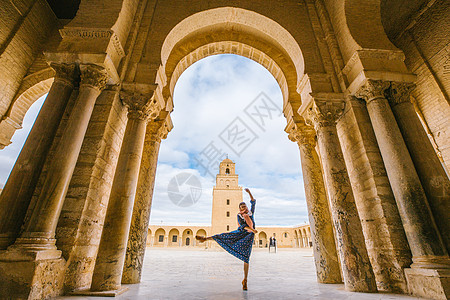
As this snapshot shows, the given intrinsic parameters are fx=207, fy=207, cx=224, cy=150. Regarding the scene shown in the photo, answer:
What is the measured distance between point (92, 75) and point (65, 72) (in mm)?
616

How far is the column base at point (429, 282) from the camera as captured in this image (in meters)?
2.72

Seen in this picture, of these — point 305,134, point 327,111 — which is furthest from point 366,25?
point 305,134

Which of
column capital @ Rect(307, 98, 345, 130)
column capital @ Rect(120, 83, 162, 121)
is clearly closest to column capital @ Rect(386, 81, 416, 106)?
column capital @ Rect(307, 98, 345, 130)

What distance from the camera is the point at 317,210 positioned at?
5.32 metres

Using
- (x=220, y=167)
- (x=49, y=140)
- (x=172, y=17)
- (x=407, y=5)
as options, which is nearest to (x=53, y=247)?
(x=49, y=140)

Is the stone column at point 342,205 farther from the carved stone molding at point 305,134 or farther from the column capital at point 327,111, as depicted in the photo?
the carved stone molding at point 305,134

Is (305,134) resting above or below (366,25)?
below

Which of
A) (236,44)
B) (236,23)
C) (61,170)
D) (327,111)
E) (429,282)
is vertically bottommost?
(429,282)

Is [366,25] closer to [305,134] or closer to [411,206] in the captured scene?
[305,134]

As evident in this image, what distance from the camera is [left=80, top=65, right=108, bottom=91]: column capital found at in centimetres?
398

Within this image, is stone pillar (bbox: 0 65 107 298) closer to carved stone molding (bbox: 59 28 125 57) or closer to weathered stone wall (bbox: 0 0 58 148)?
carved stone molding (bbox: 59 28 125 57)

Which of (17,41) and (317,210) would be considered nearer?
(317,210)

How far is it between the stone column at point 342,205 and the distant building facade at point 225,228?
32.8 meters

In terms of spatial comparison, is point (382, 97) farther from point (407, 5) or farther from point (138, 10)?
point (138, 10)
